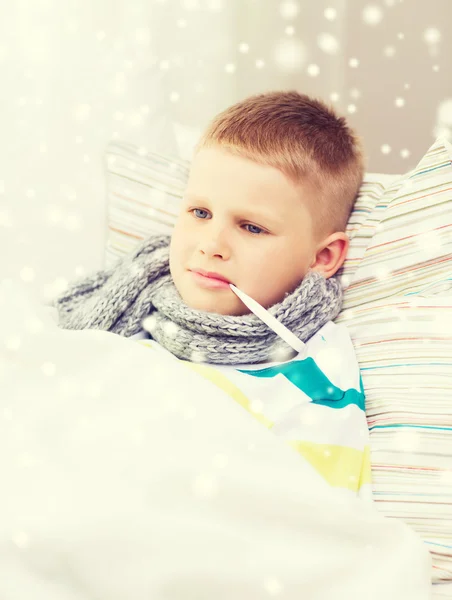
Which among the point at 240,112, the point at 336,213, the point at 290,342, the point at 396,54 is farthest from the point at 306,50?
the point at 290,342

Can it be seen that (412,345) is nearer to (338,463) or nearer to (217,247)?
(338,463)

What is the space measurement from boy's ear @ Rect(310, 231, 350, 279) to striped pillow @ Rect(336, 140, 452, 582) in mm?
38

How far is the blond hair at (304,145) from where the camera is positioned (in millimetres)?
910

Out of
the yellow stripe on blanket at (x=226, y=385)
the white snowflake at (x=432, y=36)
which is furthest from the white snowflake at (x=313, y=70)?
the yellow stripe on blanket at (x=226, y=385)

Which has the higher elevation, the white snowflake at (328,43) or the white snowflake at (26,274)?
the white snowflake at (328,43)

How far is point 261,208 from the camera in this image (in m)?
0.87

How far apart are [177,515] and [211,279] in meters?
0.40

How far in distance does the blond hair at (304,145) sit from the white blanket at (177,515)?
1.33 ft

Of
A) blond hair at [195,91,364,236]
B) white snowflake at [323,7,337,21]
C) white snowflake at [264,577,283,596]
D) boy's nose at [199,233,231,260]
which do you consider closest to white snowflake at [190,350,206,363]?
boy's nose at [199,233,231,260]

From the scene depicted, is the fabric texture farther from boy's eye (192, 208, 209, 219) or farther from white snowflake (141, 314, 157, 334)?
boy's eye (192, 208, 209, 219)

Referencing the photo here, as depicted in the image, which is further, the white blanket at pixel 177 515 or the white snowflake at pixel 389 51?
the white snowflake at pixel 389 51

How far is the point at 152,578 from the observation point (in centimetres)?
52

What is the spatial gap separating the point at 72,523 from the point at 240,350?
377mm

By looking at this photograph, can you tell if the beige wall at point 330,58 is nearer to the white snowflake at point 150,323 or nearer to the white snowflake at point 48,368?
the white snowflake at point 150,323
